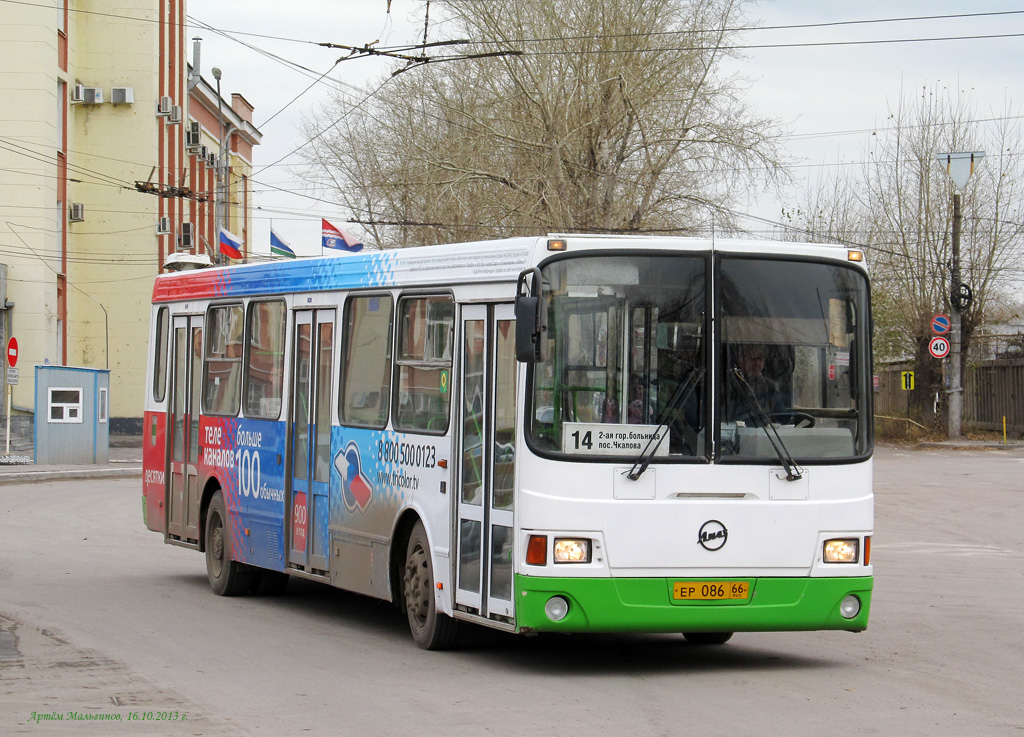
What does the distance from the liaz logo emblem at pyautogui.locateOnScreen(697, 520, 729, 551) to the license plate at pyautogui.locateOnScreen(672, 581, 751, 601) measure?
0.74 ft

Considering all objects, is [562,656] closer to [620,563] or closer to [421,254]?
[620,563]

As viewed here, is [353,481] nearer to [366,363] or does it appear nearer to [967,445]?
[366,363]

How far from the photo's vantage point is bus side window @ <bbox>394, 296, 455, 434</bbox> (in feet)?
32.1

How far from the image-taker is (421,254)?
10242 mm

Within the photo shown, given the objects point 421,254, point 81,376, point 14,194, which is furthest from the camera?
point 14,194

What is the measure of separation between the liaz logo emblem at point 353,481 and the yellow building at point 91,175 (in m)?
33.3

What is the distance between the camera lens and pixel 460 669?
8.98 meters

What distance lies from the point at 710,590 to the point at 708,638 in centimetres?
179

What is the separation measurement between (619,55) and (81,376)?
635 inches

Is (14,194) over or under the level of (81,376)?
over

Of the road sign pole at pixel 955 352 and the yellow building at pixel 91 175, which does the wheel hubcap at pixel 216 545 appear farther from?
the road sign pole at pixel 955 352

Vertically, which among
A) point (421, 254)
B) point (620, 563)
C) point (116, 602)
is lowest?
point (116, 602)

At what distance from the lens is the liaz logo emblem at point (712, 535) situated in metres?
8.62

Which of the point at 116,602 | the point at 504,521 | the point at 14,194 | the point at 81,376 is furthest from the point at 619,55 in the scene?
the point at 504,521
